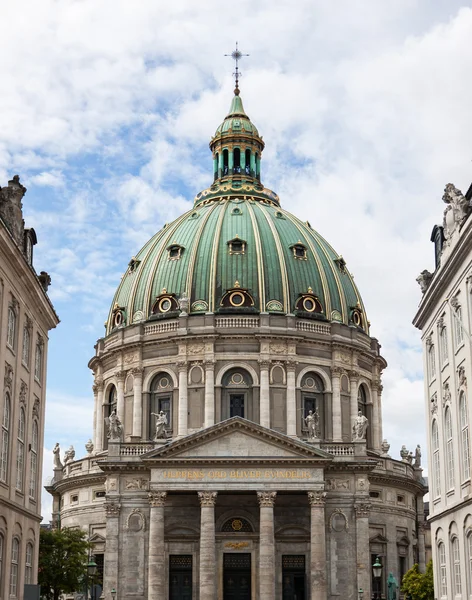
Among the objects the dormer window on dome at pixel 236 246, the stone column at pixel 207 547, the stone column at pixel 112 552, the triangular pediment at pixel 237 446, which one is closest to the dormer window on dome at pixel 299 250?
the dormer window on dome at pixel 236 246

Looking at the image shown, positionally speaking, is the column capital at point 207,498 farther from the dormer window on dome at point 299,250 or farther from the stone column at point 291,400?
the dormer window on dome at point 299,250

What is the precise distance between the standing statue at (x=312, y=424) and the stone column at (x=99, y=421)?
18.3 meters

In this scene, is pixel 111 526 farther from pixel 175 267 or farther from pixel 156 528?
pixel 175 267

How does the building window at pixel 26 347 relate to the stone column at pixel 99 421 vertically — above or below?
below

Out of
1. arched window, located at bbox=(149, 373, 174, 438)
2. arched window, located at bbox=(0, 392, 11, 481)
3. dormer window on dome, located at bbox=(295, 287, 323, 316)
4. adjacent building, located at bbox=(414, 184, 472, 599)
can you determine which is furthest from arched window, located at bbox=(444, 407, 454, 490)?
arched window, located at bbox=(149, 373, 174, 438)

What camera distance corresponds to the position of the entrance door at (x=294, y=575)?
240 ft

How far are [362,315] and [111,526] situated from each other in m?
29.9

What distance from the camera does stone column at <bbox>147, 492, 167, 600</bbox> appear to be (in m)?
69.2

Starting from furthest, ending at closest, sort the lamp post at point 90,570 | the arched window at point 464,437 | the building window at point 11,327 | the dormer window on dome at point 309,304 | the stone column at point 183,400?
the dormer window on dome at point 309,304 → the stone column at point 183,400 → the lamp post at point 90,570 → the building window at point 11,327 → the arched window at point 464,437

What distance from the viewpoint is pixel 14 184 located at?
42875 millimetres

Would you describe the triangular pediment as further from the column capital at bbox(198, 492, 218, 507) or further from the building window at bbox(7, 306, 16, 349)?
the building window at bbox(7, 306, 16, 349)

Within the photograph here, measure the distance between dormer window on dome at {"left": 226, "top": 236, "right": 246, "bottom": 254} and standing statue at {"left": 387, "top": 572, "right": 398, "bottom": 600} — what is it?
2814 centimetres

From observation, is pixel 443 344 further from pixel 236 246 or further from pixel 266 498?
pixel 236 246

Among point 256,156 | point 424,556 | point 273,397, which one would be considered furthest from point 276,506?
point 256,156
